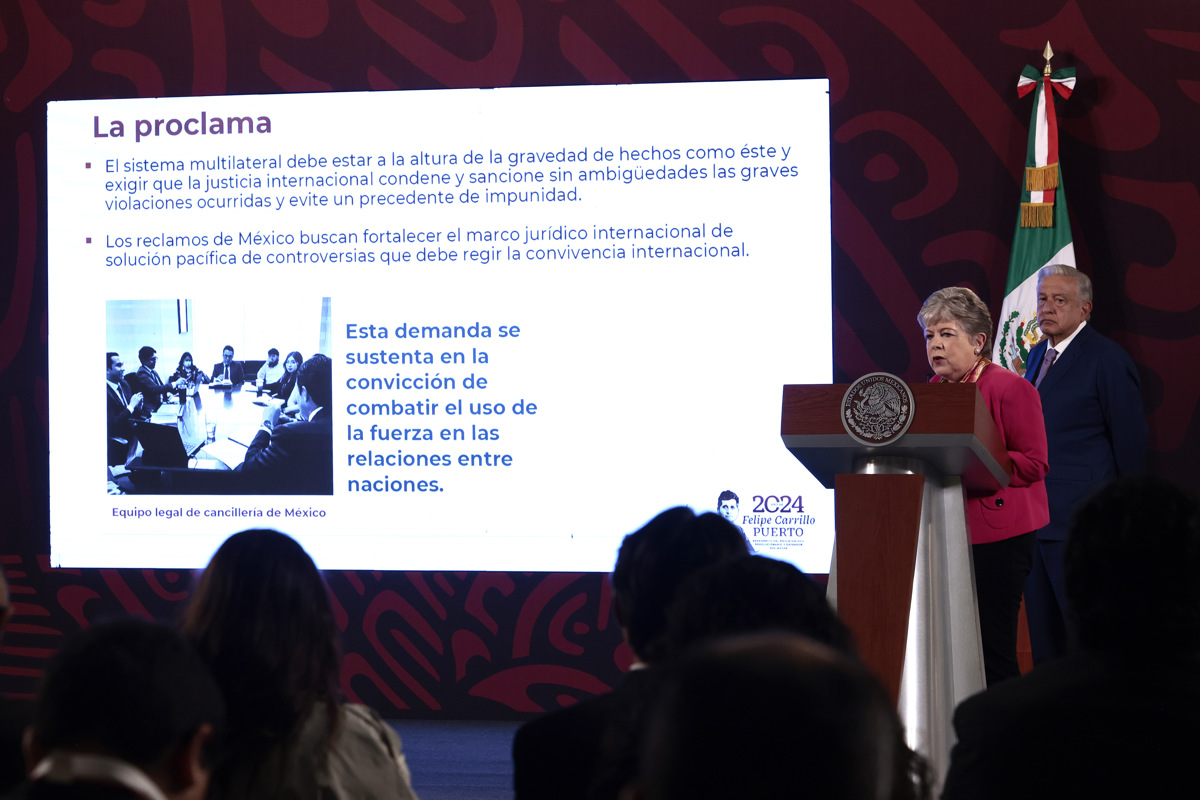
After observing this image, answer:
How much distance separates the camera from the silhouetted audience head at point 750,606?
113 centimetres

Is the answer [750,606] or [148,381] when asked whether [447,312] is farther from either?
[750,606]

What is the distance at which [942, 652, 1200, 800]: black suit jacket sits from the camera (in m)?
1.10

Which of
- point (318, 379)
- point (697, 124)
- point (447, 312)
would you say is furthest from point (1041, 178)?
point (318, 379)

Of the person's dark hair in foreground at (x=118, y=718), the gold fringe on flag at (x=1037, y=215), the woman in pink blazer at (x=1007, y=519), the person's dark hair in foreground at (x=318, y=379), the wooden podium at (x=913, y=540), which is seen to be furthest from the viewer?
the person's dark hair in foreground at (x=318, y=379)

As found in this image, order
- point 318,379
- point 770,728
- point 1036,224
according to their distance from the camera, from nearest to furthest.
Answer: point 770,728 → point 1036,224 → point 318,379

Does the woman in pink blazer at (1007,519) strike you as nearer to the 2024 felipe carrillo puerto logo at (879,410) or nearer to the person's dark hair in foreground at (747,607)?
the 2024 felipe carrillo puerto logo at (879,410)

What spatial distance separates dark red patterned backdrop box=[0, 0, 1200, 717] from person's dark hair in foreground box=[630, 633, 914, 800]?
405 centimetres

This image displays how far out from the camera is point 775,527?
4.46 meters

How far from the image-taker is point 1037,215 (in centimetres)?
429

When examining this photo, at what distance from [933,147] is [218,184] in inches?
115

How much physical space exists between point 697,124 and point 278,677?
11.6 feet

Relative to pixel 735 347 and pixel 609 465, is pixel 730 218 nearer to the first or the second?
pixel 735 347

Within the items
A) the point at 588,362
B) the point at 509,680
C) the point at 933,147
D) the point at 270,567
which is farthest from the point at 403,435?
the point at 270,567

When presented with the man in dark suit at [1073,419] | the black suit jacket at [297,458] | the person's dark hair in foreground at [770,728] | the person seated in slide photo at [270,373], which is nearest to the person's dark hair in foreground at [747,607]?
the person's dark hair in foreground at [770,728]
